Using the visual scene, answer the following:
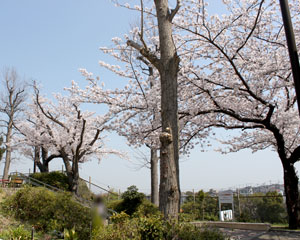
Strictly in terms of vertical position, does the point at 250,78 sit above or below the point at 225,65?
below

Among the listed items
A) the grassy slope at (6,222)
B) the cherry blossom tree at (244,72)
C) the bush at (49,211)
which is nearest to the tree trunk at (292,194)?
the cherry blossom tree at (244,72)

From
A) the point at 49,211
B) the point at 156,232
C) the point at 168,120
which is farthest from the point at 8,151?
the point at 156,232

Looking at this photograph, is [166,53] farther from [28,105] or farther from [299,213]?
[28,105]

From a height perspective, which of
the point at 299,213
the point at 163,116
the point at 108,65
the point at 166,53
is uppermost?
the point at 108,65

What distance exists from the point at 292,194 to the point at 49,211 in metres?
8.39

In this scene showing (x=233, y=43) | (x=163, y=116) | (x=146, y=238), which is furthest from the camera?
(x=233, y=43)

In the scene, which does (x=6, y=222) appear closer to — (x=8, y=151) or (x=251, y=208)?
(x=251, y=208)

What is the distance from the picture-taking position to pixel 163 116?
5.93 meters

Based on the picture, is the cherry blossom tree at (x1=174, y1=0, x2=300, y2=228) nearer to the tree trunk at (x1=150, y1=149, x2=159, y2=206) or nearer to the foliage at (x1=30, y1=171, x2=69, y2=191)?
the tree trunk at (x1=150, y1=149, x2=159, y2=206)

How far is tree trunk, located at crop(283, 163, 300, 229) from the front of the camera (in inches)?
363

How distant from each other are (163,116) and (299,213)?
22.7 ft

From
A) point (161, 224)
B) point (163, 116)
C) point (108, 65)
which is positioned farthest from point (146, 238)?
point (108, 65)

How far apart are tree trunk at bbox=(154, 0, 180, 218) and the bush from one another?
8.95 ft

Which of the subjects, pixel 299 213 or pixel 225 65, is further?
pixel 225 65
